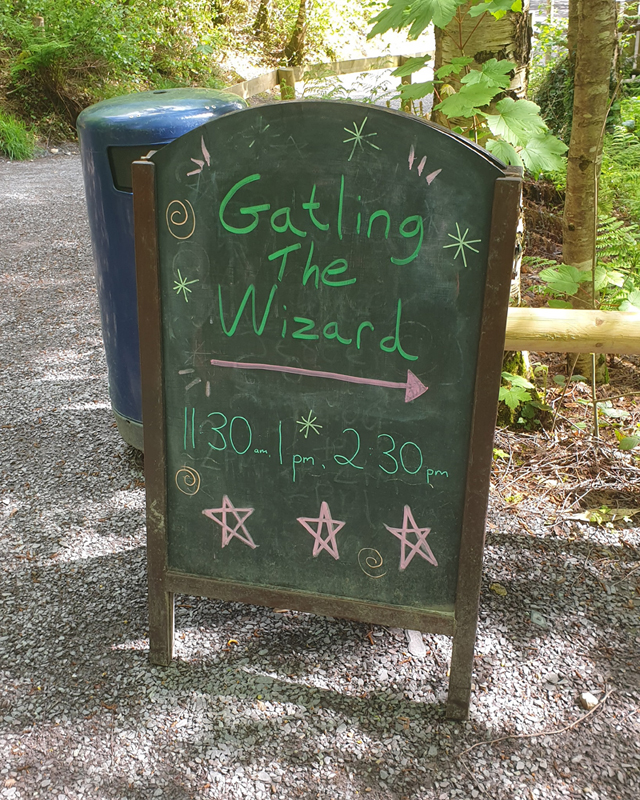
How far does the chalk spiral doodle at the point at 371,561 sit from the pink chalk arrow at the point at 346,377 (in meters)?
0.47

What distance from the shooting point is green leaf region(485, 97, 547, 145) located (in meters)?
2.63

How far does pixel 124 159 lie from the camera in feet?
8.91

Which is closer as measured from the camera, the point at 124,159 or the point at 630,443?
the point at 124,159

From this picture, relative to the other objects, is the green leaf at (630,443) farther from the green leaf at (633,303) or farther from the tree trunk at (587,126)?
the tree trunk at (587,126)

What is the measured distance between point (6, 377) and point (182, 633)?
2555 mm

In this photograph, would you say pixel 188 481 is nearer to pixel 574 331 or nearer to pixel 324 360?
pixel 324 360

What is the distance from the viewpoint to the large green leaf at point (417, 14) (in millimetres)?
2457

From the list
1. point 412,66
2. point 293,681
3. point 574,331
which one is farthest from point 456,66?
point 293,681

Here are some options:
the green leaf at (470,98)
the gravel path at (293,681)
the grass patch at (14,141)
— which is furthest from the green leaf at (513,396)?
the grass patch at (14,141)

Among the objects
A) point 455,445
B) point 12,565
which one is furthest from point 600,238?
point 12,565

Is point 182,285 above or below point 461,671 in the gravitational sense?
above

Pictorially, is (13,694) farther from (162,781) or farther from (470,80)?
(470,80)

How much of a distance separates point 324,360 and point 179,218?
539 millimetres

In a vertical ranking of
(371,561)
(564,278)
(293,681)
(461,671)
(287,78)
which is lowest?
(293,681)
